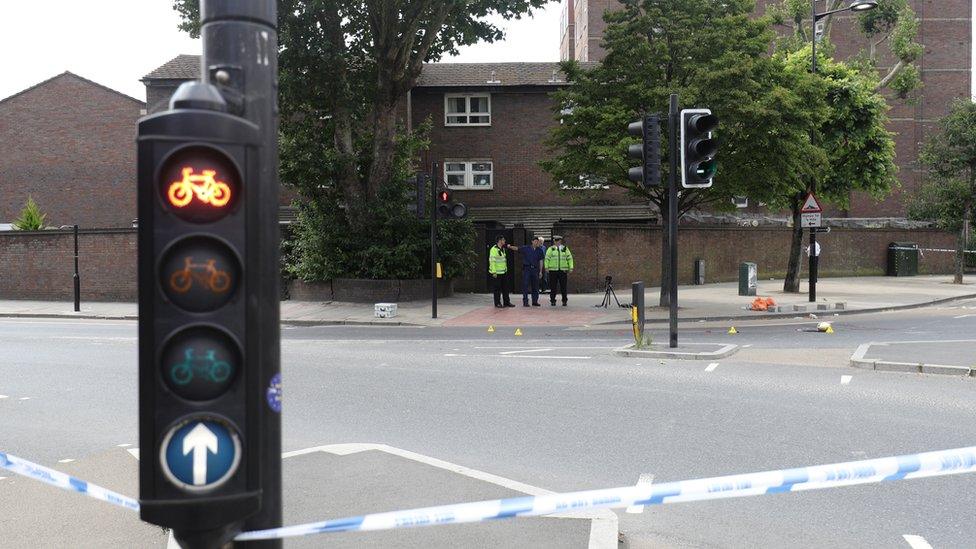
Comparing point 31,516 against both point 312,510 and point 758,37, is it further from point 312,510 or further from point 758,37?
point 758,37

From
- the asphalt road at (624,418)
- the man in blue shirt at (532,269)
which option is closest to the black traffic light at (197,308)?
the asphalt road at (624,418)

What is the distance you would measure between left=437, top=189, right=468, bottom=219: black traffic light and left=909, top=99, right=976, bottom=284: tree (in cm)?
2309

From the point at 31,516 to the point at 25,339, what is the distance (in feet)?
43.2

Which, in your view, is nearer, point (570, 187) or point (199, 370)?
point (199, 370)

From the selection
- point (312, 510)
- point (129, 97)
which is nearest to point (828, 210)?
point (129, 97)

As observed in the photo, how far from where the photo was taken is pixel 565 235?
28.3 m

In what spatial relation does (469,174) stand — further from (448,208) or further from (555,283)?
(448,208)

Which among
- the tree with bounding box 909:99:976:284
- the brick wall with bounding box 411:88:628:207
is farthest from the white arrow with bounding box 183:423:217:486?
the tree with bounding box 909:99:976:284

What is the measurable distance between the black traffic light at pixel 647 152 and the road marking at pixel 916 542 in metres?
8.43

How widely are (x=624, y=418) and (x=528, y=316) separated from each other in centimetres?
1276

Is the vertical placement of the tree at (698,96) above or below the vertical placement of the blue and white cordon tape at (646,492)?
above

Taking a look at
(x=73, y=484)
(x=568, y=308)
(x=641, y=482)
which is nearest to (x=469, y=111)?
(x=568, y=308)

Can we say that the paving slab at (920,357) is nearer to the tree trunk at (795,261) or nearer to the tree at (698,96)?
the tree at (698,96)

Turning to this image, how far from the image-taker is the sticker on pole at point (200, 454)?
214 cm
